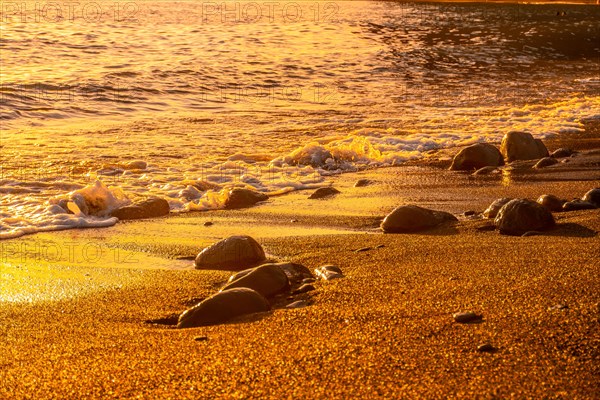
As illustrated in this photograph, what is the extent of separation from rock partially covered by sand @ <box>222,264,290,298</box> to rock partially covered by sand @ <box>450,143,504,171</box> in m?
4.13

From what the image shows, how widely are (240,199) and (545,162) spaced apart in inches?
121

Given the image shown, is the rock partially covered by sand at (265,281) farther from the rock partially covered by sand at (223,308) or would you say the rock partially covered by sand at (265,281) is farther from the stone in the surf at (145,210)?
the stone in the surf at (145,210)

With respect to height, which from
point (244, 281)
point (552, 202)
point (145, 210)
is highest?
point (552, 202)

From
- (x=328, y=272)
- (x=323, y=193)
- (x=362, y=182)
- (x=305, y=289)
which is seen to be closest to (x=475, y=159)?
(x=362, y=182)

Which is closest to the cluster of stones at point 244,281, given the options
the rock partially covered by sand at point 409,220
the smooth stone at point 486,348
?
the rock partially covered by sand at point 409,220

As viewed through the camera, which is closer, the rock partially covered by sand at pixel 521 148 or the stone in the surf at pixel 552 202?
the stone in the surf at pixel 552 202

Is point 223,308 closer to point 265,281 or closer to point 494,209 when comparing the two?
point 265,281

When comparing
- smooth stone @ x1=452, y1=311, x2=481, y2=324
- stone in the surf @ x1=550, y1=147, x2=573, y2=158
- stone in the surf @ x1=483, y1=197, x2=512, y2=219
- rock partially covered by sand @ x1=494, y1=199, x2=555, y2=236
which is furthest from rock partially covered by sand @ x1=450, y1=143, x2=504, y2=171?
smooth stone @ x1=452, y1=311, x2=481, y2=324

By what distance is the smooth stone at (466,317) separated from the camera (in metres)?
3.23

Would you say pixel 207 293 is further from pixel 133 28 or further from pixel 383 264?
pixel 133 28

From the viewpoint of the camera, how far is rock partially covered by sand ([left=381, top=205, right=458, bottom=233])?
551cm

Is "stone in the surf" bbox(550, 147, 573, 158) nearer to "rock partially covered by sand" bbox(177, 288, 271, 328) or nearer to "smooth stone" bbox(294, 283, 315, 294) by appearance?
"smooth stone" bbox(294, 283, 315, 294)

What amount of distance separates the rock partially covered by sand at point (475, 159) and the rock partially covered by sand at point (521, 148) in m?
0.27

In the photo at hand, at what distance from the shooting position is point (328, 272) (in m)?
4.45
